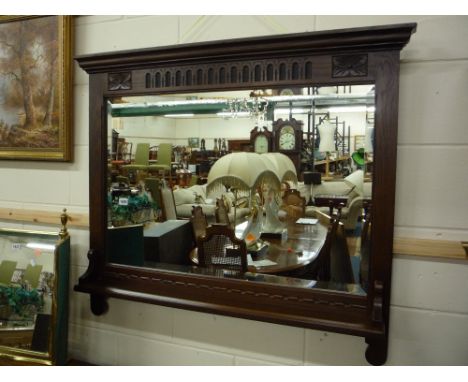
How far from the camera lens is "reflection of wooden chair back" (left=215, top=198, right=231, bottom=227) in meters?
1.44

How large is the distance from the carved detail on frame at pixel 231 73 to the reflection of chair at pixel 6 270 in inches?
37.9

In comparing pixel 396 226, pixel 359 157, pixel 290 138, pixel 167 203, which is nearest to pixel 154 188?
pixel 167 203

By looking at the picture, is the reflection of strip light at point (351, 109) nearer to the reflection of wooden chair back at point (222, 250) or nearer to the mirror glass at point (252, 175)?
the mirror glass at point (252, 175)

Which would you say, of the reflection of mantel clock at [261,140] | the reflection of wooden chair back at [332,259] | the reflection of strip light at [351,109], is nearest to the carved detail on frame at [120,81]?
the reflection of mantel clock at [261,140]

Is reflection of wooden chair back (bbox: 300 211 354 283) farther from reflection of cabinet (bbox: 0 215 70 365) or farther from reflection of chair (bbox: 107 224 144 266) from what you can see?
reflection of cabinet (bbox: 0 215 70 365)

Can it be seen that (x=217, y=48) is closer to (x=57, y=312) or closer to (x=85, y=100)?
(x=85, y=100)

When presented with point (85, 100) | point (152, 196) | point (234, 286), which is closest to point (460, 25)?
point (234, 286)

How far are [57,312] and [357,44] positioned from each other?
1.43 m

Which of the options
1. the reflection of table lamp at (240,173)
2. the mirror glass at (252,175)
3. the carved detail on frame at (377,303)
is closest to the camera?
the carved detail on frame at (377,303)

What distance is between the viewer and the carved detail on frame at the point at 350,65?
1156 mm

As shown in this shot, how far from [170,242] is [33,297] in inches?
24.2

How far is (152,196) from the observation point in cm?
152

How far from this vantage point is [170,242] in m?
1.51

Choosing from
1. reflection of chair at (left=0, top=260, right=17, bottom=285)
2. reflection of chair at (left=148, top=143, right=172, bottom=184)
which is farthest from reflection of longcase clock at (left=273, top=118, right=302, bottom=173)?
reflection of chair at (left=0, top=260, right=17, bottom=285)
